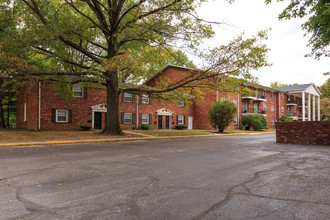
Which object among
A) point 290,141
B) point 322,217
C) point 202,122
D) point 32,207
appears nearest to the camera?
point 322,217

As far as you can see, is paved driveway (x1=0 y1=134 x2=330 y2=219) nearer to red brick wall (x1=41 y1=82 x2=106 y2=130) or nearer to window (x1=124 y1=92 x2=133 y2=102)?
red brick wall (x1=41 y1=82 x2=106 y2=130)

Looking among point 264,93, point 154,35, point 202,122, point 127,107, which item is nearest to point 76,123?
point 127,107

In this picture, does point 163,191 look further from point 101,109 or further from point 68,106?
point 101,109

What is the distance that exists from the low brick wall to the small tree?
11.3 metres

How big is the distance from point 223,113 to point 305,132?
12.6m

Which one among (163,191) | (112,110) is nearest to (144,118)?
(112,110)

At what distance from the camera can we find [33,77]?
50.6 ft

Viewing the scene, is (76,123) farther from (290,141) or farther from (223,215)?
(223,215)

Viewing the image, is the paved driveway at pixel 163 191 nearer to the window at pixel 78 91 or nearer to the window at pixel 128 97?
the window at pixel 78 91

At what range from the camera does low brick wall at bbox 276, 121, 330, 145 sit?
11812 mm

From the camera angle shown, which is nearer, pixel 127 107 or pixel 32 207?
pixel 32 207

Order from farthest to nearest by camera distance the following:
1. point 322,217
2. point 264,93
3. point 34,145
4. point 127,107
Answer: point 264,93, point 127,107, point 34,145, point 322,217

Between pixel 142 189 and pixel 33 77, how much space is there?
15.3 meters

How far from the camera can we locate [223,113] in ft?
81.7
